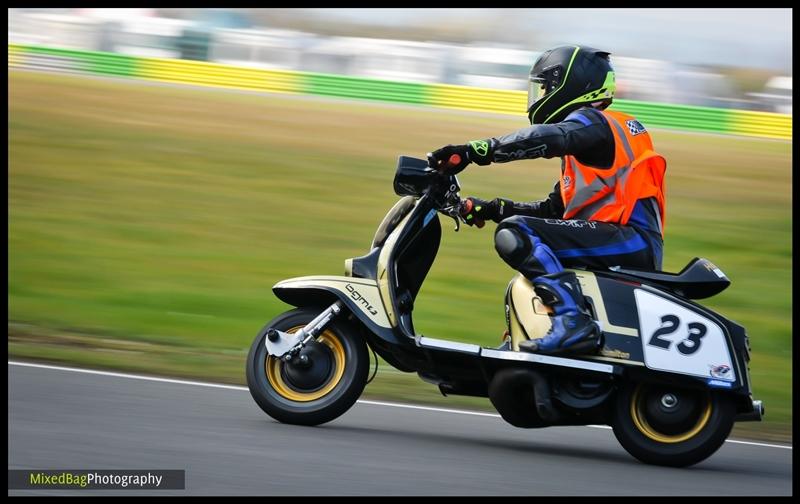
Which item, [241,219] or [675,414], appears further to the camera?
[241,219]

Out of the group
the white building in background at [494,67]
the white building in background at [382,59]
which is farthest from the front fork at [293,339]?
the white building in background at [382,59]

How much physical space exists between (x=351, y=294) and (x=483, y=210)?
95 centimetres

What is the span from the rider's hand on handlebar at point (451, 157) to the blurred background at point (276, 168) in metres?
2.00

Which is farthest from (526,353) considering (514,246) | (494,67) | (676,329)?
(494,67)

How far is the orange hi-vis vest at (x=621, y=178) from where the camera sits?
5840mm

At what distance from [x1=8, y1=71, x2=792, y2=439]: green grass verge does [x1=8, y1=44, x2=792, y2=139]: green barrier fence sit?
0.69 metres

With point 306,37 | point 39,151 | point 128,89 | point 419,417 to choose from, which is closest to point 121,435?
point 419,417

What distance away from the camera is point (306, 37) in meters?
23.3

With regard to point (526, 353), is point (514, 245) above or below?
above

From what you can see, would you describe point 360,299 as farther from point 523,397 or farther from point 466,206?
point 523,397

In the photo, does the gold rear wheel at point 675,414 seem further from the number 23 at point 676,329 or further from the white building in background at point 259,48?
the white building in background at point 259,48

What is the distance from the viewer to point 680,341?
18.6ft

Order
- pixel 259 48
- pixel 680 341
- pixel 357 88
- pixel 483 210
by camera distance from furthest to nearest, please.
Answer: pixel 259 48
pixel 357 88
pixel 483 210
pixel 680 341

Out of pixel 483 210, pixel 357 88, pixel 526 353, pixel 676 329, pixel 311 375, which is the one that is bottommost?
pixel 311 375
